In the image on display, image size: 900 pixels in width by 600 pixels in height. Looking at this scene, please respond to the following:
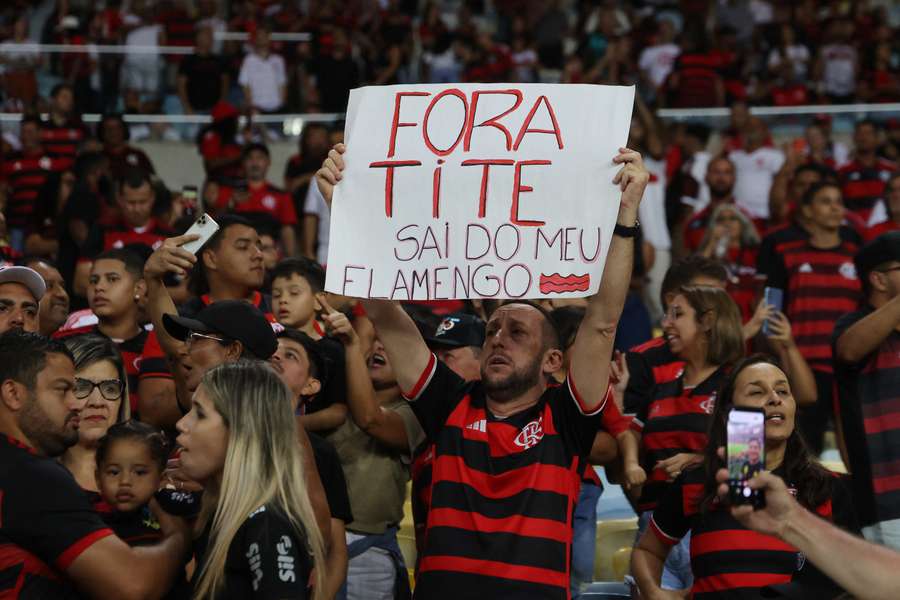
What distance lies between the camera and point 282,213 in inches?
431

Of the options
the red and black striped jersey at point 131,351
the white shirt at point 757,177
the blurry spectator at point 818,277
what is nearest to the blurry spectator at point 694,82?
the white shirt at point 757,177

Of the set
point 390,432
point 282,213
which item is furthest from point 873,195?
point 390,432

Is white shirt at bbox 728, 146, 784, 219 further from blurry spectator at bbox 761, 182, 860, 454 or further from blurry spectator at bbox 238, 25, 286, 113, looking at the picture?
blurry spectator at bbox 238, 25, 286, 113

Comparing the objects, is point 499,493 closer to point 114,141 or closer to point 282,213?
point 282,213

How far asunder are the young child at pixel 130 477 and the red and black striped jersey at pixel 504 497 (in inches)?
33.2

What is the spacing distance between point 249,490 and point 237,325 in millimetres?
1090

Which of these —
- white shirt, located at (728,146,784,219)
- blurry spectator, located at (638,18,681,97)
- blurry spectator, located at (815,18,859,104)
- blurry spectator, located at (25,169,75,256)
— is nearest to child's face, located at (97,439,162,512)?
blurry spectator, located at (25,169,75,256)

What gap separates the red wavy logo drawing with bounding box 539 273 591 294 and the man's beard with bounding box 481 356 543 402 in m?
0.26

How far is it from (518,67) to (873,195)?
6204 millimetres

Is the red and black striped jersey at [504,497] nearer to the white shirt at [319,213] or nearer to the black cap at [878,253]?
the black cap at [878,253]

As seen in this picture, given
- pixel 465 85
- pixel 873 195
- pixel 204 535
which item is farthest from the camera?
pixel 873 195

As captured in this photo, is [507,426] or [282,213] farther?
[282,213]

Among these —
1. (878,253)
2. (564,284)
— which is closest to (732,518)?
(564,284)

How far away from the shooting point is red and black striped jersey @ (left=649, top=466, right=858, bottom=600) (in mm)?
4340
